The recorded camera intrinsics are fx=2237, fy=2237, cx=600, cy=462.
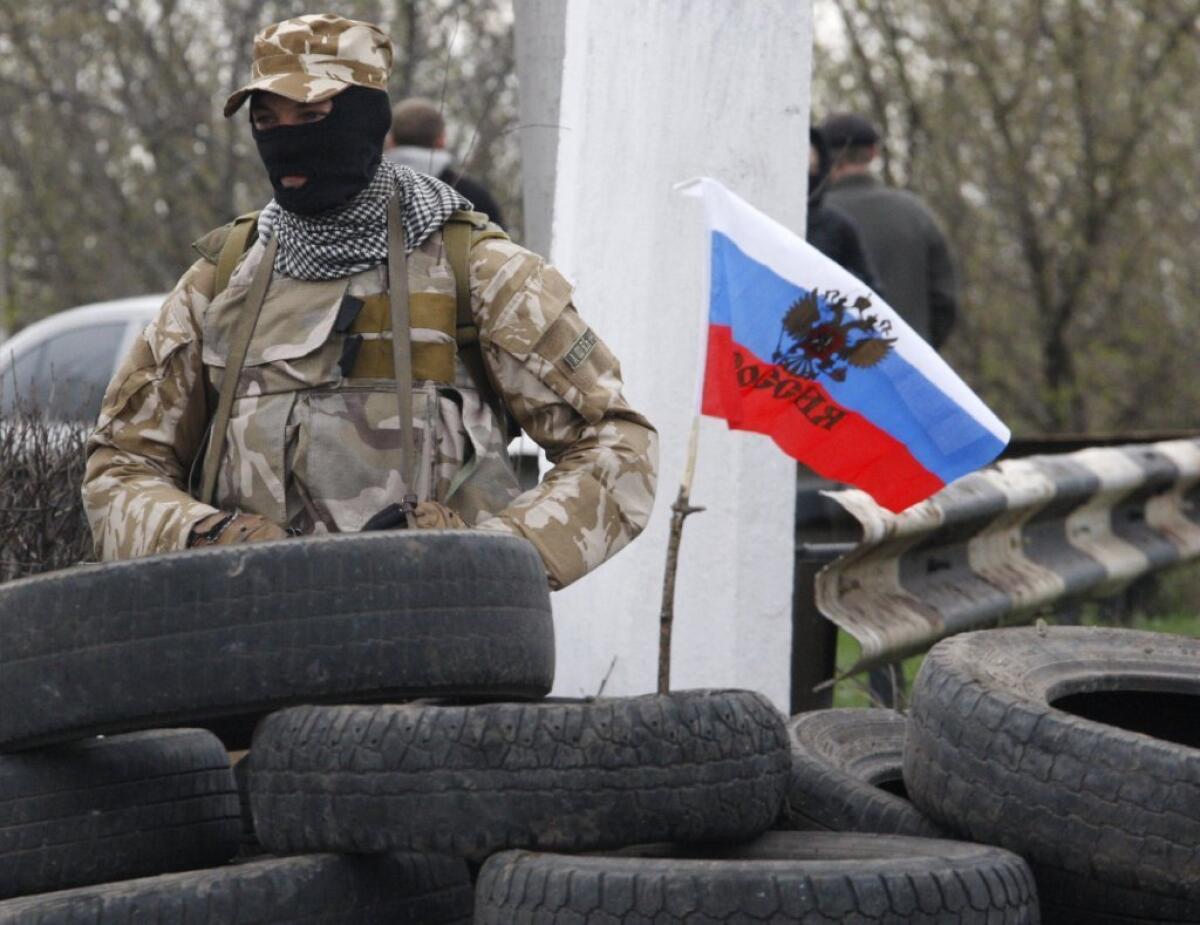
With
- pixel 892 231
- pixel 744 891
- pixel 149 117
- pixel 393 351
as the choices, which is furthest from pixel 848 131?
pixel 149 117

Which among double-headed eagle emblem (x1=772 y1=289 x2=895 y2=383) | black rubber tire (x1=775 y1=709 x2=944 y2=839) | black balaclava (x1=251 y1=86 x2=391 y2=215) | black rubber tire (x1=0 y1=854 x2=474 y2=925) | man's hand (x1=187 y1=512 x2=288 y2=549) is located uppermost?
black balaclava (x1=251 y1=86 x2=391 y2=215)

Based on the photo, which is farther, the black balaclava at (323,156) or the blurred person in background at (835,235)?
the blurred person in background at (835,235)

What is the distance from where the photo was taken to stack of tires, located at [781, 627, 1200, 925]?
3602 millimetres

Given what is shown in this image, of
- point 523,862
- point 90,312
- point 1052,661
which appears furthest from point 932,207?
point 523,862

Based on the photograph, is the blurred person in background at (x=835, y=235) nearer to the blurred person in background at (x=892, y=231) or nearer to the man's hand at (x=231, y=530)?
the blurred person in background at (x=892, y=231)

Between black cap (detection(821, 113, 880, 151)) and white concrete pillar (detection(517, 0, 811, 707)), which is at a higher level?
black cap (detection(821, 113, 880, 151))

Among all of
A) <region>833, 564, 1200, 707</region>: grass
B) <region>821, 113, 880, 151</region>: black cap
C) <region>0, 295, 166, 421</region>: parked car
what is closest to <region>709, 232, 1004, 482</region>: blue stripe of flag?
<region>833, 564, 1200, 707</region>: grass

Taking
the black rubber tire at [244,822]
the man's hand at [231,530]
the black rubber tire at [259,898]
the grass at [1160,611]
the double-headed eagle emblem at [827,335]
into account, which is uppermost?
the double-headed eagle emblem at [827,335]

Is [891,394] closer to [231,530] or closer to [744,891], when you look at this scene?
[231,530]

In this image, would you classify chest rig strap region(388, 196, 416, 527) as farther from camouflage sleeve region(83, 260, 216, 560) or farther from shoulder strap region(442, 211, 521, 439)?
camouflage sleeve region(83, 260, 216, 560)

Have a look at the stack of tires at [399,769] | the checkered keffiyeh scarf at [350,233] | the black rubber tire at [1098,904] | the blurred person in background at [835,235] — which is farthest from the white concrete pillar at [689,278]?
the blurred person in background at [835,235]

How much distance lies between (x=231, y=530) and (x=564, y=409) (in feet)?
2.25

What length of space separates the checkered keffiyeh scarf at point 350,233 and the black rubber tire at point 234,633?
81 cm

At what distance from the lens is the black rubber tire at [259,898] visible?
3.54 meters
